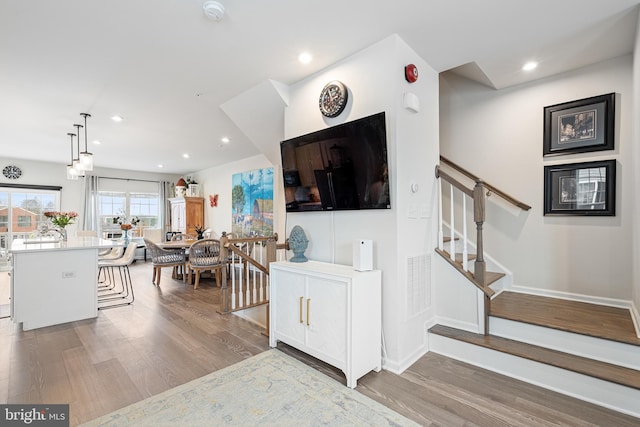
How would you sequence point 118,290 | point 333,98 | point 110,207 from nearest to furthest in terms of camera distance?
point 333,98
point 118,290
point 110,207

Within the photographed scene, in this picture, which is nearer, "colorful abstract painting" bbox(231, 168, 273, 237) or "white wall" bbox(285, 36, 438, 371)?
"white wall" bbox(285, 36, 438, 371)

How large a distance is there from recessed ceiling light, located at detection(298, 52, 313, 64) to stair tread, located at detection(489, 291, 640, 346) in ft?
9.20

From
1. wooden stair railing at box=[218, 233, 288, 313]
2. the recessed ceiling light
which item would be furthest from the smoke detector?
wooden stair railing at box=[218, 233, 288, 313]

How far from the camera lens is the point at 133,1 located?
6.29 ft

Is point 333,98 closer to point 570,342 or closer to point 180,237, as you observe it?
point 570,342

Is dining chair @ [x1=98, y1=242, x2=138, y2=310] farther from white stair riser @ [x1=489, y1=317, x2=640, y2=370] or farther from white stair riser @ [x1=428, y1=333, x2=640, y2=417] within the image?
white stair riser @ [x1=489, y1=317, x2=640, y2=370]

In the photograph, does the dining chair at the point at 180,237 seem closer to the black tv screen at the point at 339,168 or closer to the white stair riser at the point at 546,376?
the black tv screen at the point at 339,168

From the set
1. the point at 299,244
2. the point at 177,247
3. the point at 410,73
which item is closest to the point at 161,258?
the point at 177,247

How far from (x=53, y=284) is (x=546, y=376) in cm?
500

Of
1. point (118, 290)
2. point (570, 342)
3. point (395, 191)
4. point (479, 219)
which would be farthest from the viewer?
point (118, 290)

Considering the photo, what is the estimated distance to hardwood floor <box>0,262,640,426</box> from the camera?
6.04 ft

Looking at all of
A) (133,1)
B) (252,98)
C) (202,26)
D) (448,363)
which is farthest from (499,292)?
(133,1)

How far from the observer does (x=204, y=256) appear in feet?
17.3

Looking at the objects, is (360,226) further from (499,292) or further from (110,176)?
(110,176)
